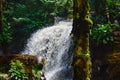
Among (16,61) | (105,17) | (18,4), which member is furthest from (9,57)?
(18,4)

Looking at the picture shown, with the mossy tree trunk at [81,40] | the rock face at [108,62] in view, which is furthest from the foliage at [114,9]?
the mossy tree trunk at [81,40]

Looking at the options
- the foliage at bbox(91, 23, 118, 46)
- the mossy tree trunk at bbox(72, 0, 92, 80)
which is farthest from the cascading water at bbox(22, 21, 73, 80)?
the mossy tree trunk at bbox(72, 0, 92, 80)

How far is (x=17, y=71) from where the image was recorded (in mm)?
11609

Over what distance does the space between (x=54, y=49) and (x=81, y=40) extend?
13.9 metres

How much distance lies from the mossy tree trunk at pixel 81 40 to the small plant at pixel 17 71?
7668 mm

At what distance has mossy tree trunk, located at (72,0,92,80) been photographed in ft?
13.5

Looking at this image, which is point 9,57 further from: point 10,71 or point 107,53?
point 107,53

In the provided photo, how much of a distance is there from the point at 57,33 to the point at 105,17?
14.1 ft

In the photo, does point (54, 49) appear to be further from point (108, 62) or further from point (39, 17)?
point (108, 62)

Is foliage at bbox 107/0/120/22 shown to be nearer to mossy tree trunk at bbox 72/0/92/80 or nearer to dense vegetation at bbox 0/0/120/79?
dense vegetation at bbox 0/0/120/79

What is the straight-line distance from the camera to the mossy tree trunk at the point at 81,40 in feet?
13.5

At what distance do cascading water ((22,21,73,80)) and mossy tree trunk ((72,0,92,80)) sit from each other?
1085 centimetres

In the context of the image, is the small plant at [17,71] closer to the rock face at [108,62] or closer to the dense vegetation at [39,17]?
the rock face at [108,62]

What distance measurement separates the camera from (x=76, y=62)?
4141 mm
